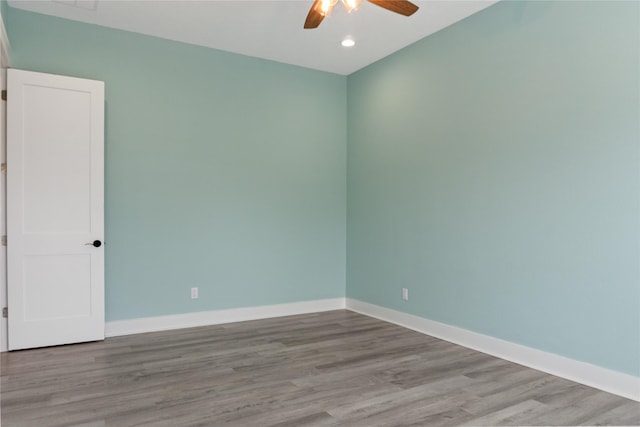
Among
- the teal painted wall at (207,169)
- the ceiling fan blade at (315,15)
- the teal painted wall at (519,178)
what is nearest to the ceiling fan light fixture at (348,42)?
the teal painted wall at (519,178)

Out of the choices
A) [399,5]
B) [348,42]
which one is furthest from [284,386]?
[348,42]

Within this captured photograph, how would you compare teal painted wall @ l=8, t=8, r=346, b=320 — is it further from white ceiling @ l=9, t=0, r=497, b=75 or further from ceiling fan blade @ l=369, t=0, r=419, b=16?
ceiling fan blade @ l=369, t=0, r=419, b=16

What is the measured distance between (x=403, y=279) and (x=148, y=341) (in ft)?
8.63

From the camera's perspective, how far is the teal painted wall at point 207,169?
4125 mm

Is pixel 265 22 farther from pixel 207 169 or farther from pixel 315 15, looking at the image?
pixel 207 169

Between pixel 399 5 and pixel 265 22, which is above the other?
pixel 265 22

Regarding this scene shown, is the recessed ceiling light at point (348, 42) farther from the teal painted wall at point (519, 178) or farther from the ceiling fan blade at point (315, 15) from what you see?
the ceiling fan blade at point (315, 15)

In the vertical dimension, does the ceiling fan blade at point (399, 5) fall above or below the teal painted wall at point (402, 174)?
above

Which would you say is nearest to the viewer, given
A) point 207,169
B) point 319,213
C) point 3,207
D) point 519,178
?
point 519,178

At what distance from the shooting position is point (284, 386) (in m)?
2.89

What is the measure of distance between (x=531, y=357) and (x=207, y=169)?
11.6 feet

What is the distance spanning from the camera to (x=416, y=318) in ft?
14.4

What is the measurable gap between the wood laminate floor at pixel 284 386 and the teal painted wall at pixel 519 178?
50cm

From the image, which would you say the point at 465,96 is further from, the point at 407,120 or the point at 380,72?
the point at 380,72
